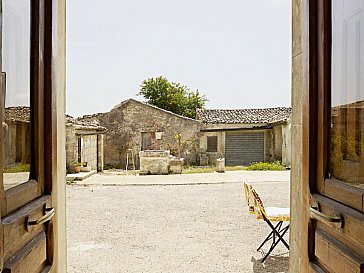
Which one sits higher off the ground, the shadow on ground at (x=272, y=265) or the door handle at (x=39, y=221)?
the door handle at (x=39, y=221)

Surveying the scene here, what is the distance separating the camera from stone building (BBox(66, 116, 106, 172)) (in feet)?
45.4

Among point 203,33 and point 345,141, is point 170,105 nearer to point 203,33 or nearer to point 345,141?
point 203,33

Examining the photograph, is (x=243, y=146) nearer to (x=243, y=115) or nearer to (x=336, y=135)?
(x=243, y=115)

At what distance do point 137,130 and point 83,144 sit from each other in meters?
4.76

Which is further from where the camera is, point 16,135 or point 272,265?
point 272,265

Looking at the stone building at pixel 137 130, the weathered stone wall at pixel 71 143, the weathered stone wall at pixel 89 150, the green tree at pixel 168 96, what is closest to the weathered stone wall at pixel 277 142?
the stone building at pixel 137 130

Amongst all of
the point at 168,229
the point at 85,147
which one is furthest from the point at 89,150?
the point at 168,229

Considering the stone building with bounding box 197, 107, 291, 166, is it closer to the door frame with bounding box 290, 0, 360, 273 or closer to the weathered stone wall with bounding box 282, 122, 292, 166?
the weathered stone wall with bounding box 282, 122, 292, 166

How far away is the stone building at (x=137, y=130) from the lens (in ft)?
64.5

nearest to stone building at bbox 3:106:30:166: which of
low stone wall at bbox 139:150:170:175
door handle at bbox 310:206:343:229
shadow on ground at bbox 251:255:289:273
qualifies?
door handle at bbox 310:206:343:229

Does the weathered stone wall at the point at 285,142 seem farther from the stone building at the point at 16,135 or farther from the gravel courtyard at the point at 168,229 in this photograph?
the stone building at the point at 16,135

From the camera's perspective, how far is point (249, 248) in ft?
18.2

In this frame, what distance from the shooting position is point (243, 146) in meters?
20.5

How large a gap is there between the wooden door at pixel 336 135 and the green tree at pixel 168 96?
89.3 ft
